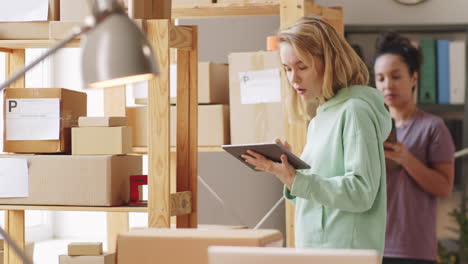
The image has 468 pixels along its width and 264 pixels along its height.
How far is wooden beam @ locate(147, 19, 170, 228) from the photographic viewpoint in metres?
2.53

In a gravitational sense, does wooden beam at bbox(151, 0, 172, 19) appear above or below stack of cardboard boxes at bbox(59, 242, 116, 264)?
above

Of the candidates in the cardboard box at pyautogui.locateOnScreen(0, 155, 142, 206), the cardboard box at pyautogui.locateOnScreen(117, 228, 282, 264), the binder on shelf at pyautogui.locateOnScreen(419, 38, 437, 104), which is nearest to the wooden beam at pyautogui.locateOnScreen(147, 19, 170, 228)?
the cardboard box at pyautogui.locateOnScreen(0, 155, 142, 206)

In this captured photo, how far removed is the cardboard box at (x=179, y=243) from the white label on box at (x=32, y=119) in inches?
45.3

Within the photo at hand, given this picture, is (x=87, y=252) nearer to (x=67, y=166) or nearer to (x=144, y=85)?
(x=67, y=166)

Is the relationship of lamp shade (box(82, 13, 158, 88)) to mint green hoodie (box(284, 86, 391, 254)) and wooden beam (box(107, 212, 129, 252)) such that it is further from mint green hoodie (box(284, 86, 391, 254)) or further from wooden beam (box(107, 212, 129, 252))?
wooden beam (box(107, 212, 129, 252))

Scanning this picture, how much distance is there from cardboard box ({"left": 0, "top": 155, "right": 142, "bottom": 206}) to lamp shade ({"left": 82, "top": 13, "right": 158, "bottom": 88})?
3.84ft

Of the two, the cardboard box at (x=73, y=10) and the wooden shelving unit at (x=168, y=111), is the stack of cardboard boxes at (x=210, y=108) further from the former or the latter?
the cardboard box at (x=73, y=10)

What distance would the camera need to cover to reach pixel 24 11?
280 cm

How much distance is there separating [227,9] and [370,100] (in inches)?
46.9

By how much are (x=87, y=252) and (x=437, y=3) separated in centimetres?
305

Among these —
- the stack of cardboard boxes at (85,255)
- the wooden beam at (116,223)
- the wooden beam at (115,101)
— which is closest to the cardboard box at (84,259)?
the stack of cardboard boxes at (85,255)

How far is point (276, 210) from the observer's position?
447 centimetres

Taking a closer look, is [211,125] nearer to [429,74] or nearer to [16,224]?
[16,224]

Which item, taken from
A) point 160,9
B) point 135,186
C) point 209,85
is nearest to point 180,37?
point 160,9
